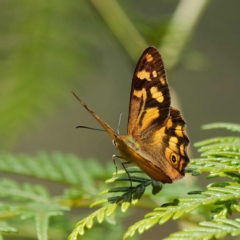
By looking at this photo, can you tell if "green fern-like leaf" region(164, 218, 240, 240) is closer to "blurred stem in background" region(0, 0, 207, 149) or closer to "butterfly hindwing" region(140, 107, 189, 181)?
"butterfly hindwing" region(140, 107, 189, 181)

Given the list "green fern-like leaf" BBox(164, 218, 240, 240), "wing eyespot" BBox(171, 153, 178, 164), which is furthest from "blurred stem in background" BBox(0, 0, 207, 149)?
"green fern-like leaf" BBox(164, 218, 240, 240)

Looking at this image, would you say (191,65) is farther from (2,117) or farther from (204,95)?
(204,95)

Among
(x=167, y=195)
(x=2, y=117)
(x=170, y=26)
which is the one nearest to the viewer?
(x=167, y=195)

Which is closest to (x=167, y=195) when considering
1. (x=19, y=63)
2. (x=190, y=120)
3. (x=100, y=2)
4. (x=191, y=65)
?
(x=191, y=65)

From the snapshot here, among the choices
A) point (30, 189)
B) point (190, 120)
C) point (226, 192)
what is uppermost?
point (190, 120)

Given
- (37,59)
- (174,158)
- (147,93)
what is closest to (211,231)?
(174,158)

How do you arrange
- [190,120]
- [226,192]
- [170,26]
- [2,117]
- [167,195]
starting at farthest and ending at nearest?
[190,120]
[2,117]
[170,26]
[167,195]
[226,192]

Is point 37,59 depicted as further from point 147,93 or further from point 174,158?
point 174,158

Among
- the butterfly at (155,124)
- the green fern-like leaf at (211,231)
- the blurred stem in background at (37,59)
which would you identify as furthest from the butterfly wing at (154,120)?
the blurred stem in background at (37,59)
